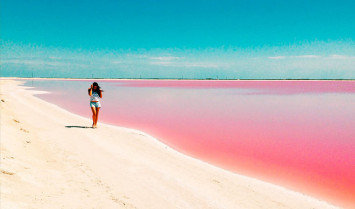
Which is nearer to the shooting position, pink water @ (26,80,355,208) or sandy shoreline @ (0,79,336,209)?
sandy shoreline @ (0,79,336,209)

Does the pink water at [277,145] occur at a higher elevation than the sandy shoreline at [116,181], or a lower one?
lower

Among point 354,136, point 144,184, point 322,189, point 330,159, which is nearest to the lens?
point 144,184

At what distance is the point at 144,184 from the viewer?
14.7ft

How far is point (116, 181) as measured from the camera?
452cm

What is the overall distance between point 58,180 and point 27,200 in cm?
90

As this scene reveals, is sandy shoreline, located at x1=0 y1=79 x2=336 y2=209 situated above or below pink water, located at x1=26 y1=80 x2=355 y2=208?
above

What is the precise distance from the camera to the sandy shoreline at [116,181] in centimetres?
381

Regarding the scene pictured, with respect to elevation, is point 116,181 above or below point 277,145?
above

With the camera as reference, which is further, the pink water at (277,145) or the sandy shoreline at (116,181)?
the pink water at (277,145)

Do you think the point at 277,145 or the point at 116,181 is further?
the point at 277,145

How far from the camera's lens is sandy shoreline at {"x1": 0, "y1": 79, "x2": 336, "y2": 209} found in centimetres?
381

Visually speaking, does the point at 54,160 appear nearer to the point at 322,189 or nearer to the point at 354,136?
the point at 322,189

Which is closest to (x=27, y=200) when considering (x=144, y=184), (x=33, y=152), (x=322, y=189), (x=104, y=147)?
(x=144, y=184)

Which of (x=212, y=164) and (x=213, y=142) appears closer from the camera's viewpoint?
(x=212, y=164)
